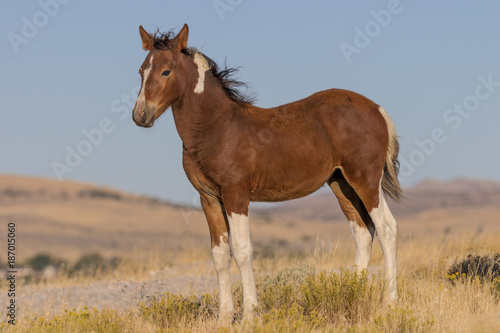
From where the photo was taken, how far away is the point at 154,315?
26.0ft

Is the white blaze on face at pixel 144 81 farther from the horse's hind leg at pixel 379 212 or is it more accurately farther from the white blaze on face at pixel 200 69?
the horse's hind leg at pixel 379 212

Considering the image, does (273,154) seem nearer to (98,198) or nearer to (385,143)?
(385,143)

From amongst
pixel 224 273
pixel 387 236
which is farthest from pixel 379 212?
pixel 224 273

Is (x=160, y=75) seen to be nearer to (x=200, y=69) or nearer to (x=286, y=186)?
(x=200, y=69)

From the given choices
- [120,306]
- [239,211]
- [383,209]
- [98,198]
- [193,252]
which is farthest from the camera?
[98,198]

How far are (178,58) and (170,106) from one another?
591mm

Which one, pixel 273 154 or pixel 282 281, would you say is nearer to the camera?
pixel 273 154

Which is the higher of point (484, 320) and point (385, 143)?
point (385, 143)

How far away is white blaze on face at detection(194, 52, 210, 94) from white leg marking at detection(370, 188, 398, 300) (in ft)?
9.56

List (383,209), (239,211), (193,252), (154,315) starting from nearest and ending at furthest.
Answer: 1. (239,211)
2. (154,315)
3. (383,209)
4. (193,252)

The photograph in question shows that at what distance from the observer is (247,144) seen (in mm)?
7434

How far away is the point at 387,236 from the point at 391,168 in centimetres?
102

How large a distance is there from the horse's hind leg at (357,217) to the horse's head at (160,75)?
2.80 m

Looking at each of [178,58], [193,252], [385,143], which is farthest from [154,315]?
[193,252]
